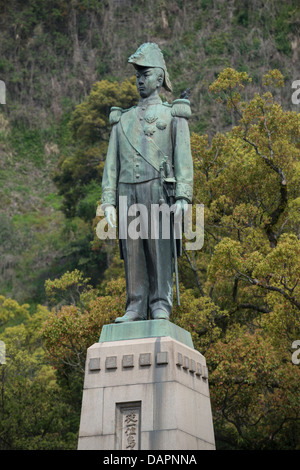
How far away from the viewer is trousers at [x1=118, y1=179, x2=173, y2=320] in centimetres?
705

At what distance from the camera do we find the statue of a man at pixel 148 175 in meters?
7.07

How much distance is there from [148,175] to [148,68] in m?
1.14

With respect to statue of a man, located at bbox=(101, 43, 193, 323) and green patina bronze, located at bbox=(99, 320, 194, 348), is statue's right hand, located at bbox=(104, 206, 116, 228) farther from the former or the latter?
green patina bronze, located at bbox=(99, 320, 194, 348)

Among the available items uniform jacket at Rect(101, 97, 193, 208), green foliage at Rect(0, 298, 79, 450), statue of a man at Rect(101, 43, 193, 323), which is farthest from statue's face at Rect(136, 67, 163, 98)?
green foliage at Rect(0, 298, 79, 450)

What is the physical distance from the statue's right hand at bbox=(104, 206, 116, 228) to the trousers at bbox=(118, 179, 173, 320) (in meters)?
0.10

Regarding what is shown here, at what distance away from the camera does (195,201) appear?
16.0 meters

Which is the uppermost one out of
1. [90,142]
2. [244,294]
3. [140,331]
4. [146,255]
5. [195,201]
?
[90,142]

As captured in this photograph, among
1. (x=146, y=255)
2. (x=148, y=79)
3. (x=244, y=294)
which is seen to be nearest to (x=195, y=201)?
(x=244, y=294)

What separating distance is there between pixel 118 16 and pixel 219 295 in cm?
3098

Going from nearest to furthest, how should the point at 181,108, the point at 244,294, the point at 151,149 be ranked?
1. the point at 151,149
2. the point at 181,108
3. the point at 244,294

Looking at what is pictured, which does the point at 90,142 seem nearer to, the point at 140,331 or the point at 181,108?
the point at 181,108

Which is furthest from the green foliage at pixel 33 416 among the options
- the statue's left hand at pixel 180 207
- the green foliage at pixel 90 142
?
the green foliage at pixel 90 142

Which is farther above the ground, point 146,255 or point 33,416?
point 33,416
